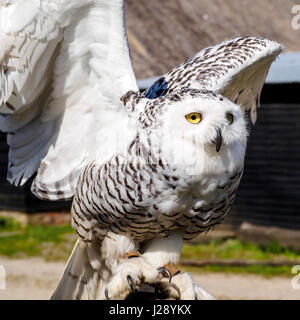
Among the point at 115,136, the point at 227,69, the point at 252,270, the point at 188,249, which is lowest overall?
the point at 188,249

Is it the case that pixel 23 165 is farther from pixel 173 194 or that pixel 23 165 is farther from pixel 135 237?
pixel 173 194

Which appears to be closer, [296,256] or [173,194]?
[173,194]

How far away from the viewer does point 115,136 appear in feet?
10.7

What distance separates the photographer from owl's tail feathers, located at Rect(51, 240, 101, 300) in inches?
142

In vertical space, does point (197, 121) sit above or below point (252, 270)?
above

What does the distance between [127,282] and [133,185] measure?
473mm

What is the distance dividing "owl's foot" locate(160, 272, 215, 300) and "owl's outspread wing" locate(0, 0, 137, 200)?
2.44ft

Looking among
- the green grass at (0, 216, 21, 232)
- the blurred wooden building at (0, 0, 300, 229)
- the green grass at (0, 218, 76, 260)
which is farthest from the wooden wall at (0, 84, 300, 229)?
the green grass at (0, 216, 21, 232)

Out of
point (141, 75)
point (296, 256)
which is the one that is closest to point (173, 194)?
point (296, 256)

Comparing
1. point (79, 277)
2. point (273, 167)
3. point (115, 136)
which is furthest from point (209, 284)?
point (115, 136)

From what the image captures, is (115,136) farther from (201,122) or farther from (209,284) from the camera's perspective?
(209,284)

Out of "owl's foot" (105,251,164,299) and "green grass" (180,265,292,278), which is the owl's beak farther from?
"green grass" (180,265,292,278)

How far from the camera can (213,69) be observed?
350cm

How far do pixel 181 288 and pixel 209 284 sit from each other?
410cm
